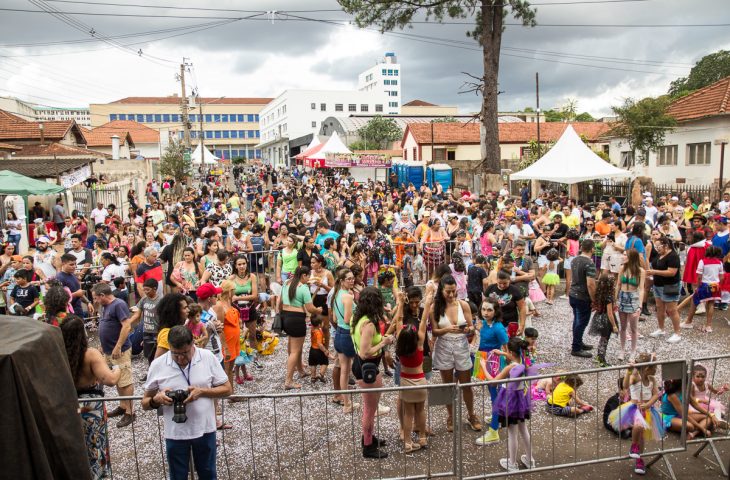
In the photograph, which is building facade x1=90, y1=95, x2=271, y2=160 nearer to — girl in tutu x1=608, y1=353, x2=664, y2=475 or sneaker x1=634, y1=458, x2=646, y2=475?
girl in tutu x1=608, y1=353, x2=664, y2=475

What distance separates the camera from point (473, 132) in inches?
1679

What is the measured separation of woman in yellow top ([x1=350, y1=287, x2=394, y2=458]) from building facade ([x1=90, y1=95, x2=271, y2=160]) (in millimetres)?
99975

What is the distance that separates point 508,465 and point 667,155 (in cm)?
2489

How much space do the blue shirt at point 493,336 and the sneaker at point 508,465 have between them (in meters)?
1.11

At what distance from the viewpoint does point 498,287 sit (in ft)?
21.8

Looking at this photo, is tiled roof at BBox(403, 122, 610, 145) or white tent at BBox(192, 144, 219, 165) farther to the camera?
tiled roof at BBox(403, 122, 610, 145)

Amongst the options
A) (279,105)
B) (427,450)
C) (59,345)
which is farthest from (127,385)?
(279,105)

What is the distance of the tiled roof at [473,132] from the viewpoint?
4159 cm

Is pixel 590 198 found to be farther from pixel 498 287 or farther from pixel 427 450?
pixel 427 450

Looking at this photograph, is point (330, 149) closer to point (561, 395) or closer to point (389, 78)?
point (561, 395)

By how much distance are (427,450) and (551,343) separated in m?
3.66

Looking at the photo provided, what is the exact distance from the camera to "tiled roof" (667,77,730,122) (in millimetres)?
21500

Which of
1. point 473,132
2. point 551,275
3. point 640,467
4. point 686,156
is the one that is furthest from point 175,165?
point 640,467

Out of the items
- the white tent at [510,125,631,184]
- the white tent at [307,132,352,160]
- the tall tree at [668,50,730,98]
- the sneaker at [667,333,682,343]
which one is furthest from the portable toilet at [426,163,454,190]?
the tall tree at [668,50,730,98]
